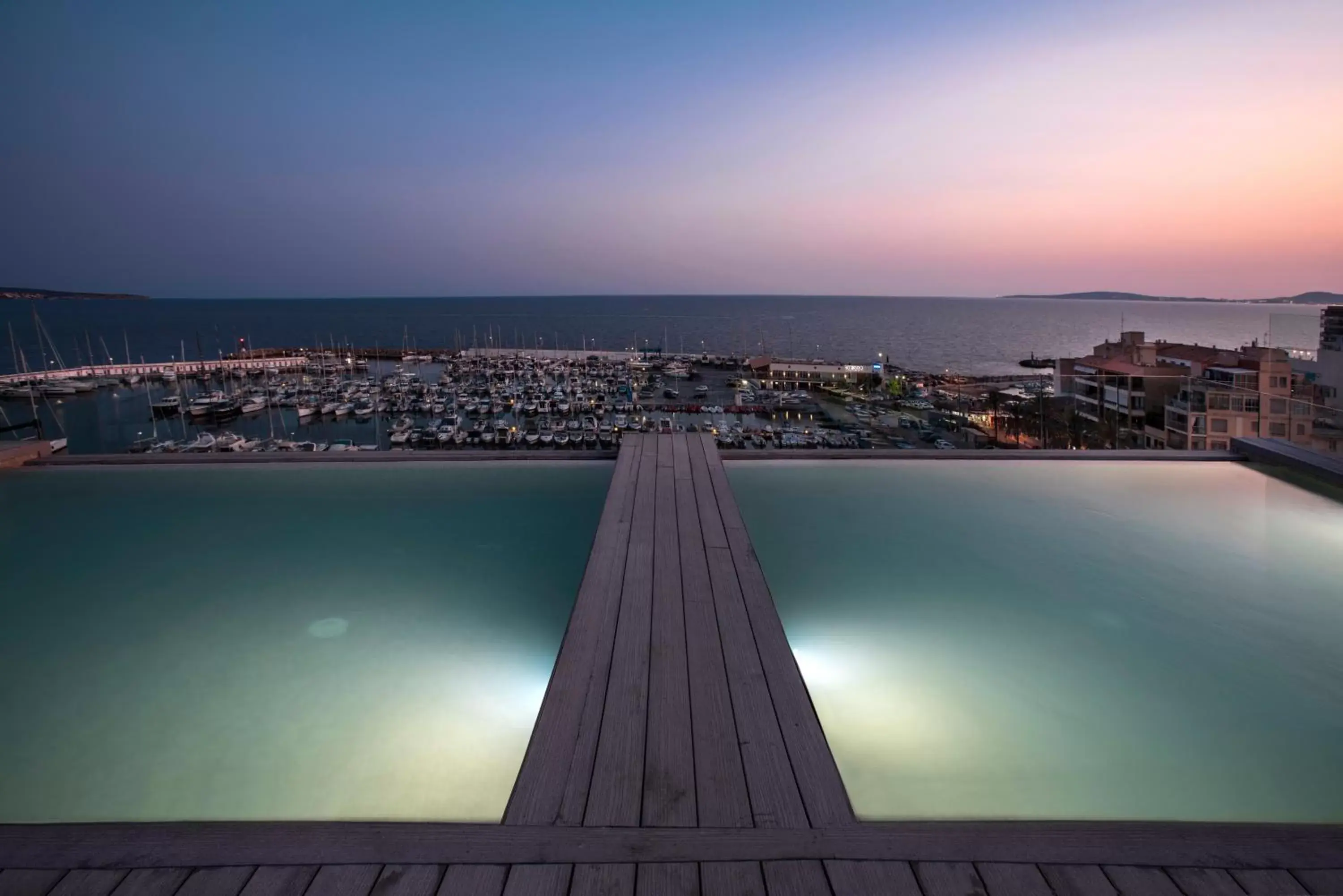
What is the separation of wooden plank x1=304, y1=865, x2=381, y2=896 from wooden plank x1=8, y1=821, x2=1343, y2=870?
17mm

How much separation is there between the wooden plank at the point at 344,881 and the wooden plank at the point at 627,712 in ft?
0.97

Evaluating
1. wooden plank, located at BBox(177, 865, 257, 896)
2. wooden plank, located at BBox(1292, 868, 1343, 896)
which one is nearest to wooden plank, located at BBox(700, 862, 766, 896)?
wooden plank, located at BBox(177, 865, 257, 896)

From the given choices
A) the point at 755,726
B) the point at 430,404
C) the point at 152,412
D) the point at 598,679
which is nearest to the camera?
the point at 755,726

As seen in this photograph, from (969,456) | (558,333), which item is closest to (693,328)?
(558,333)

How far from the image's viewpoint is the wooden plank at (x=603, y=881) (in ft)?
2.67

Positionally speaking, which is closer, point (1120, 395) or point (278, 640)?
point (278, 640)

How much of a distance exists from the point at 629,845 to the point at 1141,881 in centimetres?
71

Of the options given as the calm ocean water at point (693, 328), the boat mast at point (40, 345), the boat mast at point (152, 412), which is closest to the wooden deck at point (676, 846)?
the calm ocean water at point (693, 328)

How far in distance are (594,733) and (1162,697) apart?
1.53m

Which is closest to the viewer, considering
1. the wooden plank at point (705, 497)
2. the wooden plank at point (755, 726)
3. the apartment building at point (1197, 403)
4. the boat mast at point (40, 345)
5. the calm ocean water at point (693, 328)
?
the wooden plank at point (755, 726)

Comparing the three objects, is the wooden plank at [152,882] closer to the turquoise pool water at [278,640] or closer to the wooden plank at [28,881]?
the wooden plank at [28,881]

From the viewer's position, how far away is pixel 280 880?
0.85 m

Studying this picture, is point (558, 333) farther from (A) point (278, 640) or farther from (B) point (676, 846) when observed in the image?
(B) point (676, 846)

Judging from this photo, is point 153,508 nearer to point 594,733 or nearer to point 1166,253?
point 594,733
